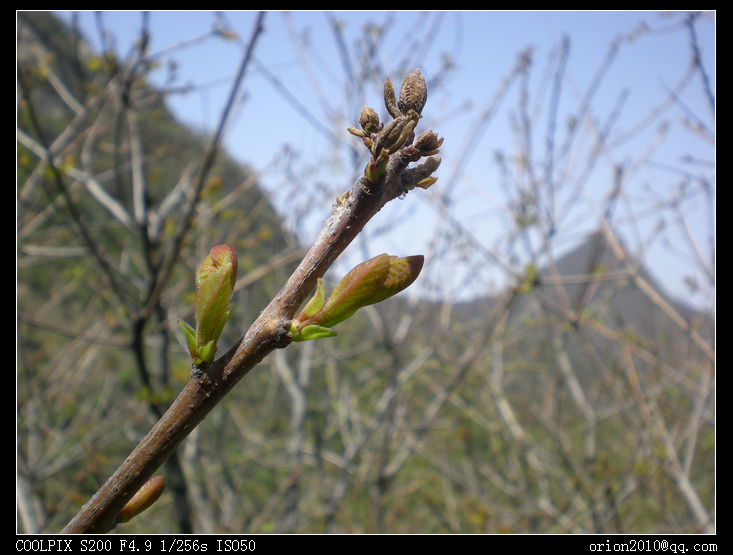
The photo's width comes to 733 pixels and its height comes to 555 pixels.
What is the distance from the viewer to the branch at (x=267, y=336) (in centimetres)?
59

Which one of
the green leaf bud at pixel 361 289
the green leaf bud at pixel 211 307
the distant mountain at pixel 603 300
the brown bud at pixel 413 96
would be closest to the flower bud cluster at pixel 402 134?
the brown bud at pixel 413 96

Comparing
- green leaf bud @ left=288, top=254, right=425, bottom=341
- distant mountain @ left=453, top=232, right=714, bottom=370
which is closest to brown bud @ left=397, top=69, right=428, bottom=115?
green leaf bud @ left=288, top=254, right=425, bottom=341

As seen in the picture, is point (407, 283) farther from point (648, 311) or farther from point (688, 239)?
point (648, 311)

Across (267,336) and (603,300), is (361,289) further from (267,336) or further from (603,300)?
(603,300)

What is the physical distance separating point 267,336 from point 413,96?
0.35m

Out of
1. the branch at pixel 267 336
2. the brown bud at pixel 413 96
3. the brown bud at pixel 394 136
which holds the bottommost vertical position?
the branch at pixel 267 336

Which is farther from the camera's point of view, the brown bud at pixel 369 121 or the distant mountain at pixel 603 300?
the distant mountain at pixel 603 300

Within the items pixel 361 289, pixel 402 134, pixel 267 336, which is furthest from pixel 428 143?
pixel 267 336

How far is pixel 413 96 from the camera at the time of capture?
1.90ft

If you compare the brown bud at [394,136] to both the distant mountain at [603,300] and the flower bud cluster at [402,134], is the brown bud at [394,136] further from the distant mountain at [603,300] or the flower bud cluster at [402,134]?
the distant mountain at [603,300]

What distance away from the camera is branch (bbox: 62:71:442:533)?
1.93ft

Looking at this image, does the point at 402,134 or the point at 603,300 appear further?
the point at 603,300

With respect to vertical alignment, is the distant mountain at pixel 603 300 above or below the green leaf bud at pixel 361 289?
above
